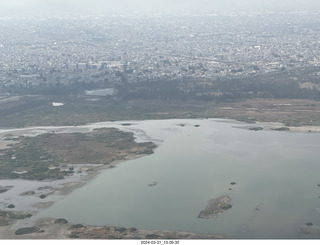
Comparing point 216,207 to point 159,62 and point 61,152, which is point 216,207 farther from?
point 159,62

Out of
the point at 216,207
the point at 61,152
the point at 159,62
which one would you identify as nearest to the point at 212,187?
the point at 216,207

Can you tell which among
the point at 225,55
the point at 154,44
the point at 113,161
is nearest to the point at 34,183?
the point at 113,161

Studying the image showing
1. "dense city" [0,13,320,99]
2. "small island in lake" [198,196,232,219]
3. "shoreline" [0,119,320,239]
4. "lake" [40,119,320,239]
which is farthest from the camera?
"dense city" [0,13,320,99]

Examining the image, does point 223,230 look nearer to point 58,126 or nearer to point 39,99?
point 58,126

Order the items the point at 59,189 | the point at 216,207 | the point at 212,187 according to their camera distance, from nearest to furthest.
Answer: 1. the point at 216,207
2. the point at 212,187
3. the point at 59,189

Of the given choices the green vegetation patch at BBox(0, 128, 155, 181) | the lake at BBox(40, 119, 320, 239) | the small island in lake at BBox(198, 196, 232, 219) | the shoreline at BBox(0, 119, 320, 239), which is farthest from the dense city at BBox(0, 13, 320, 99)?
the small island in lake at BBox(198, 196, 232, 219)

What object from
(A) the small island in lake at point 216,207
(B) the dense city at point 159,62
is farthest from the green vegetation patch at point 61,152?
(B) the dense city at point 159,62

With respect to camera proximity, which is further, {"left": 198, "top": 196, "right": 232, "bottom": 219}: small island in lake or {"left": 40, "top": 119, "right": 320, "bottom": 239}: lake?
{"left": 198, "top": 196, "right": 232, "bottom": 219}: small island in lake

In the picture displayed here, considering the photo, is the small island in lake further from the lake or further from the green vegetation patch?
the green vegetation patch

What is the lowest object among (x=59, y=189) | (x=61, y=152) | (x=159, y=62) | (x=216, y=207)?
(x=159, y=62)
